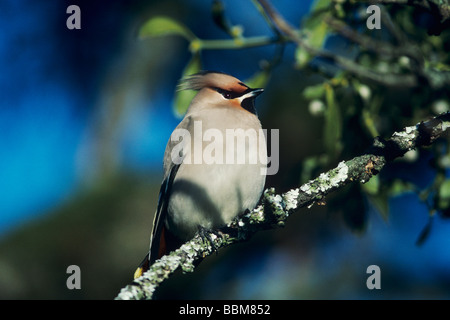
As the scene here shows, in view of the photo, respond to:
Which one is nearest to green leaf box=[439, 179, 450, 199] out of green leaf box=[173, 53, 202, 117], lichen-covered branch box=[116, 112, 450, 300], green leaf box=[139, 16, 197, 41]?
lichen-covered branch box=[116, 112, 450, 300]

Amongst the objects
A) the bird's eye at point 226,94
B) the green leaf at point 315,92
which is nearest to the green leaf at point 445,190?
the green leaf at point 315,92

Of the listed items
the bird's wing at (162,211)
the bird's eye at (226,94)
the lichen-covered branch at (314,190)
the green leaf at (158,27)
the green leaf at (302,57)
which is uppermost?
the bird's eye at (226,94)

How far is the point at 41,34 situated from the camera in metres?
6.23

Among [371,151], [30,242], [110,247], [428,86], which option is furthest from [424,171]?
[30,242]

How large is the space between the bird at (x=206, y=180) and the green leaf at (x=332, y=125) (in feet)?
2.14

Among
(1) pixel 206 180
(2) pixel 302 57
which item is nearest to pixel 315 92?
(2) pixel 302 57

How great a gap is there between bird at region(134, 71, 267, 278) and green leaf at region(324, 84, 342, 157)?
2.14 feet

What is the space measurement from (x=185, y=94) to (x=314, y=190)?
3.37 feet

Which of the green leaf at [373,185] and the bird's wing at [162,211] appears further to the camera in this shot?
the bird's wing at [162,211]

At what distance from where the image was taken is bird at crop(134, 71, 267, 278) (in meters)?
3.34

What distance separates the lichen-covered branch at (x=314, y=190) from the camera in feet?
7.48

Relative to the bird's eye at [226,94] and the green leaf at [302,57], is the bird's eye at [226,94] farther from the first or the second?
the green leaf at [302,57]

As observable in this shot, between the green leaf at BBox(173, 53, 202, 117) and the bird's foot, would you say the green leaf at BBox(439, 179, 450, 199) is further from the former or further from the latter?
the green leaf at BBox(173, 53, 202, 117)

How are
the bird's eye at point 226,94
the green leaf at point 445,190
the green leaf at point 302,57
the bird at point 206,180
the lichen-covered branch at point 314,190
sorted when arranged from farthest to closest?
the bird's eye at point 226,94, the bird at point 206,180, the green leaf at point 302,57, the green leaf at point 445,190, the lichen-covered branch at point 314,190
